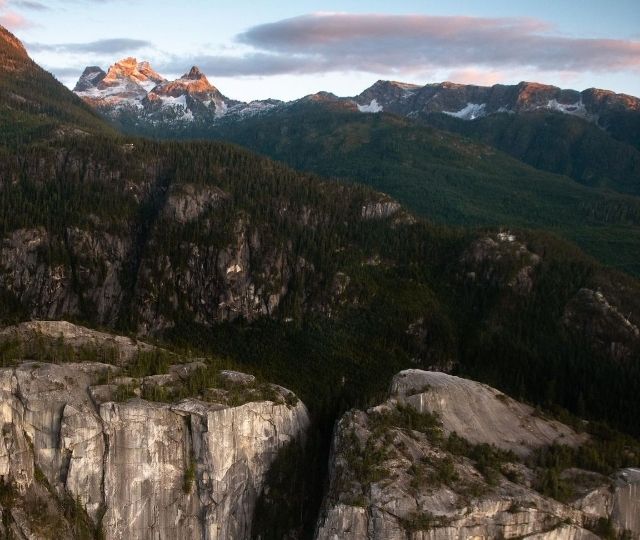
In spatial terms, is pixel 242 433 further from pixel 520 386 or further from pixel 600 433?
pixel 520 386

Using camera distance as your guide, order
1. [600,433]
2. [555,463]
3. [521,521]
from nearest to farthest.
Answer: [521,521] → [555,463] → [600,433]

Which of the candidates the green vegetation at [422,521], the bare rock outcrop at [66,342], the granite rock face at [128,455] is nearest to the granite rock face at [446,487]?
the green vegetation at [422,521]

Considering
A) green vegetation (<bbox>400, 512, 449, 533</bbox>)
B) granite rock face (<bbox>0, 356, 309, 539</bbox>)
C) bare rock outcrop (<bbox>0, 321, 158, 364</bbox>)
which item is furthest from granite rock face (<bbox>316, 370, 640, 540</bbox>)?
bare rock outcrop (<bbox>0, 321, 158, 364</bbox>)

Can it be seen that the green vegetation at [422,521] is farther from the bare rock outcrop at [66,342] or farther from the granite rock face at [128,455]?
the bare rock outcrop at [66,342]

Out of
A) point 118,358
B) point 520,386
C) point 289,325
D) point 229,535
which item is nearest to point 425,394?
point 229,535

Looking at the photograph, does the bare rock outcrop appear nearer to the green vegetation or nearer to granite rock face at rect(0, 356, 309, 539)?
granite rock face at rect(0, 356, 309, 539)

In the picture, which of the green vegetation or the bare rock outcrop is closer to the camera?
the green vegetation
